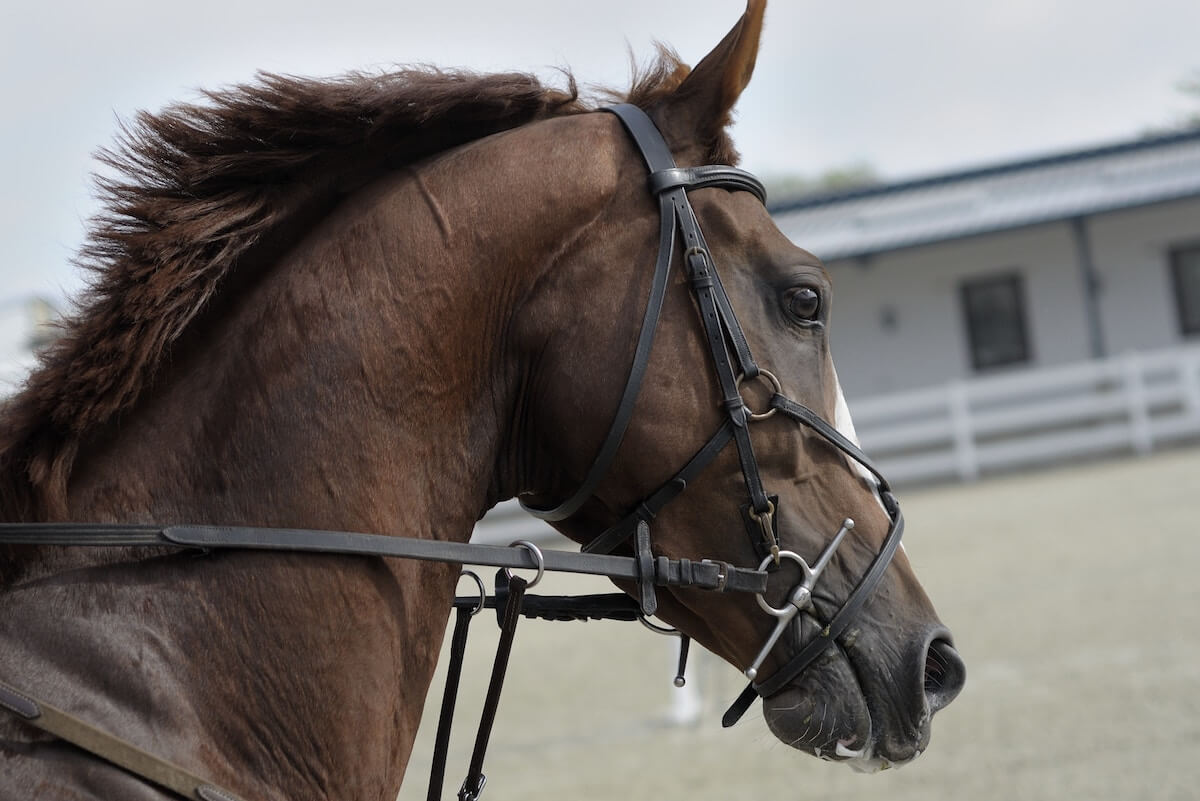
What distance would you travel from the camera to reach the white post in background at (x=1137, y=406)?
1911 centimetres

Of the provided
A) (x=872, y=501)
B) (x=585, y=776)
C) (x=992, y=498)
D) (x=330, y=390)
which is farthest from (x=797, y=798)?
(x=992, y=498)

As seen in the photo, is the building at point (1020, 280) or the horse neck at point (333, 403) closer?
the horse neck at point (333, 403)

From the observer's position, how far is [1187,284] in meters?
22.9

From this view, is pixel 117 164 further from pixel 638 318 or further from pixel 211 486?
pixel 638 318

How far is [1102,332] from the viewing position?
23.2 metres

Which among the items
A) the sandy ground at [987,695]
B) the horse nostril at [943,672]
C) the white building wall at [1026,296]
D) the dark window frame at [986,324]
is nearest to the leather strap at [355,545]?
the horse nostril at [943,672]

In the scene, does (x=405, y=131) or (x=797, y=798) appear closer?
(x=405, y=131)

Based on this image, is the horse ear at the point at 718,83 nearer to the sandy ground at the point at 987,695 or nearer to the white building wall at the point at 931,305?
the sandy ground at the point at 987,695

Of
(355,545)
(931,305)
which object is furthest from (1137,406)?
(355,545)

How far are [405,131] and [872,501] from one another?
1.17m

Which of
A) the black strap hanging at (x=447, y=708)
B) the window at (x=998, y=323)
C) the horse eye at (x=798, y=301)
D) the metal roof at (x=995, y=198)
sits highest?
the horse eye at (x=798, y=301)

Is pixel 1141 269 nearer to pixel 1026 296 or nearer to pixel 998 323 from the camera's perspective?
pixel 1026 296

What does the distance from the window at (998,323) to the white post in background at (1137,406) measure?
13.0ft

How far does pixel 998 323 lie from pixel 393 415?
925 inches
